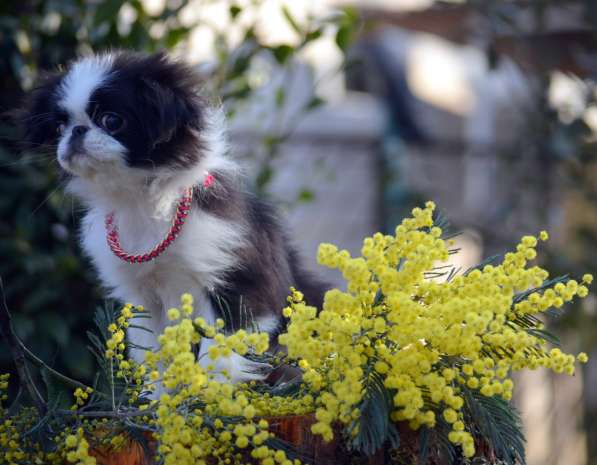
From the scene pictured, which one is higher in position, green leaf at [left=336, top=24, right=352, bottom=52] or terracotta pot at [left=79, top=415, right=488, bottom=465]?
terracotta pot at [left=79, top=415, right=488, bottom=465]

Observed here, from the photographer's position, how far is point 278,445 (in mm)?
1589

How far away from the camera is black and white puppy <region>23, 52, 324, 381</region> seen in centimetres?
219

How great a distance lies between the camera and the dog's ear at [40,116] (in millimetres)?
2324

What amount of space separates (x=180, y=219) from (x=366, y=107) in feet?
21.0

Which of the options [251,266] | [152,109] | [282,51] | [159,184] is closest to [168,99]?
[152,109]

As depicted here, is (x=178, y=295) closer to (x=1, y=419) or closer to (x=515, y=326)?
(x=1, y=419)

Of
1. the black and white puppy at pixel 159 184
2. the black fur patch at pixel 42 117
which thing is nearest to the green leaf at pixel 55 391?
the black and white puppy at pixel 159 184

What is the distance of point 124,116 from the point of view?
2182 mm

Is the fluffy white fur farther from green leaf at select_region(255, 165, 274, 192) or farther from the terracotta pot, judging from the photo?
green leaf at select_region(255, 165, 274, 192)

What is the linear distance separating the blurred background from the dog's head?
494 millimetres

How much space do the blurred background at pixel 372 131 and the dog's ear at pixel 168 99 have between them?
1.60 ft

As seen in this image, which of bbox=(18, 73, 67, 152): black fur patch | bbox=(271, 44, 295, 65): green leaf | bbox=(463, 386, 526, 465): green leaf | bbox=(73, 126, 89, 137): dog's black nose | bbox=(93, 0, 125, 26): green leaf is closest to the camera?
bbox=(463, 386, 526, 465): green leaf

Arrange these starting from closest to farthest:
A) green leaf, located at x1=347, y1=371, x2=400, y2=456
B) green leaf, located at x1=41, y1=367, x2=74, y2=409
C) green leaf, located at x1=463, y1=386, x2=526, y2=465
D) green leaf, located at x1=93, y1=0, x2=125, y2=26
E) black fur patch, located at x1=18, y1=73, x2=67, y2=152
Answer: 1. green leaf, located at x1=347, y1=371, x2=400, y2=456
2. green leaf, located at x1=463, y1=386, x2=526, y2=465
3. green leaf, located at x1=41, y1=367, x2=74, y2=409
4. black fur patch, located at x1=18, y1=73, x2=67, y2=152
5. green leaf, located at x1=93, y1=0, x2=125, y2=26

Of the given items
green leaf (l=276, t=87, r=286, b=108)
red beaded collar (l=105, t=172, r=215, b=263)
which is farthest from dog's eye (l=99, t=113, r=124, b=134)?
green leaf (l=276, t=87, r=286, b=108)
